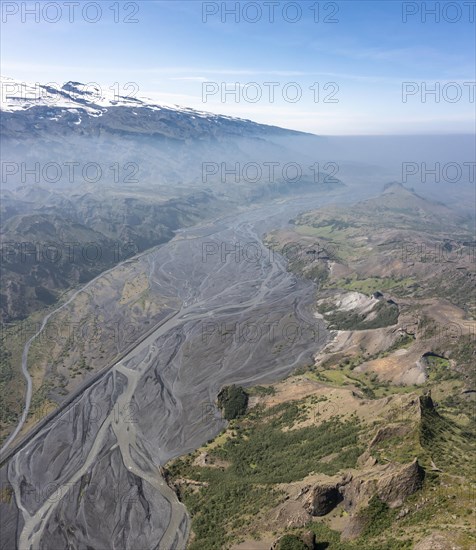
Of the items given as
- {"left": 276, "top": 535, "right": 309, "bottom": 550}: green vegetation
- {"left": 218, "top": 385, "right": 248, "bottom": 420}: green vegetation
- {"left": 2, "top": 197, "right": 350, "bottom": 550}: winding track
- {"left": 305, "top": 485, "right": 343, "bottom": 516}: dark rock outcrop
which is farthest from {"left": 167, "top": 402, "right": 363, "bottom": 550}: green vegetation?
{"left": 276, "top": 535, "right": 309, "bottom": 550}: green vegetation

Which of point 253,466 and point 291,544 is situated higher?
point 291,544

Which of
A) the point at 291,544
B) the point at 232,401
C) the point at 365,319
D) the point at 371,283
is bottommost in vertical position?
the point at 232,401

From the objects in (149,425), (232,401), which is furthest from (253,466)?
(149,425)

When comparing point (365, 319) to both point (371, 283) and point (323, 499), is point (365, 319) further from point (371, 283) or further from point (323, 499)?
point (323, 499)

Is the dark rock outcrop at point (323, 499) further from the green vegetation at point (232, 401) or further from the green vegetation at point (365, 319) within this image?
the green vegetation at point (365, 319)

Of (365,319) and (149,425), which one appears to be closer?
(149,425)

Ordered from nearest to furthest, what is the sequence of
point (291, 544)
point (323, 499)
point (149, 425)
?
point (291, 544) → point (323, 499) → point (149, 425)

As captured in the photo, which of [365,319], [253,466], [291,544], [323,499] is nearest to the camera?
[291,544]

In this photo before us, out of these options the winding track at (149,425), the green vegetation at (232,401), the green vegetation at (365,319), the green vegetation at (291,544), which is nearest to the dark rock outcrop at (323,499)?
the green vegetation at (291,544)

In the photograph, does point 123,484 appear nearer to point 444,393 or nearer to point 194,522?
point 194,522
